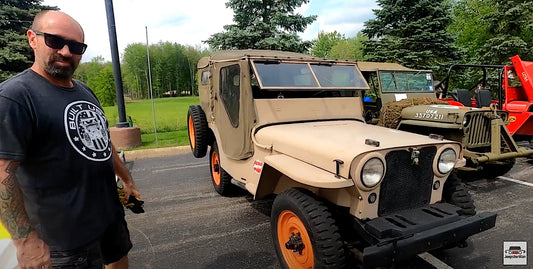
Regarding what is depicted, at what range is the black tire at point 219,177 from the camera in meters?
4.76

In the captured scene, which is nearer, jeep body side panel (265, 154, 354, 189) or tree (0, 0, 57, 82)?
jeep body side panel (265, 154, 354, 189)

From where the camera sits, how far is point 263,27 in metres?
12.0

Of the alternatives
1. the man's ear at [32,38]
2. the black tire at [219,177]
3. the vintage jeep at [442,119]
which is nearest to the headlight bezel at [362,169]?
the man's ear at [32,38]

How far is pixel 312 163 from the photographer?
2652 millimetres

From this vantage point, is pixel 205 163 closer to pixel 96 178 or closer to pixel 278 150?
pixel 278 150

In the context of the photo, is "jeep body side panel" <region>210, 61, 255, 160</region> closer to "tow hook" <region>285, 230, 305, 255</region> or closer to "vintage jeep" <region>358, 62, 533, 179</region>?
"tow hook" <region>285, 230, 305, 255</region>

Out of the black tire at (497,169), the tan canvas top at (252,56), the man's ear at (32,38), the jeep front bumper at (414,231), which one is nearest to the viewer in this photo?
the man's ear at (32,38)

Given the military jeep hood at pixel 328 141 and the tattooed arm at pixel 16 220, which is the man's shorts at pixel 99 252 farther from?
the military jeep hood at pixel 328 141

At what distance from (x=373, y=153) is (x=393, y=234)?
0.57 meters

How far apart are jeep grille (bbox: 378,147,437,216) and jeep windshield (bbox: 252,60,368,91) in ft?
4.92

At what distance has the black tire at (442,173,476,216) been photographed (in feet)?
9.06

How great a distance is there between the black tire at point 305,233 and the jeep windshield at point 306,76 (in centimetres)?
141

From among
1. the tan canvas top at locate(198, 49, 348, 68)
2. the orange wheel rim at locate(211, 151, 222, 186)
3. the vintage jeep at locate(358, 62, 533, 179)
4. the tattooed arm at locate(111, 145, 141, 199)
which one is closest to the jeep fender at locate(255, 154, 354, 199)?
the tattooed arm at locate(111, 145, 141, 199)

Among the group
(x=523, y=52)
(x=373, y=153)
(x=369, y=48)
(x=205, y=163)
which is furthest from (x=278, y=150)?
(x=523, y=52)
